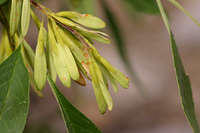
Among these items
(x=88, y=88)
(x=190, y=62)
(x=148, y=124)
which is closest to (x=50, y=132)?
(x=88, y=88)

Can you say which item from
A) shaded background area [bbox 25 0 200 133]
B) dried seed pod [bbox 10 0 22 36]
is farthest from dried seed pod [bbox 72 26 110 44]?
shaded background area [bbox 25 0 200 133]

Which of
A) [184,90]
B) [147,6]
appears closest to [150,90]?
[147,6]

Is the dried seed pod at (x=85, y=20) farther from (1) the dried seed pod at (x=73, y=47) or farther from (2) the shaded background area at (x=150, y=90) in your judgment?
(2) the shaded background area at (x=150, y=90)

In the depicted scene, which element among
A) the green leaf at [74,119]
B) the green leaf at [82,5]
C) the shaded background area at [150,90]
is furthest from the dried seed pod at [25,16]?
the shaded background area at [150,90]

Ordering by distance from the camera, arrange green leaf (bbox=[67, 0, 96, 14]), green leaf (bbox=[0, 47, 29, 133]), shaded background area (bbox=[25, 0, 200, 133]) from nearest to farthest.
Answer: green leaf (bbox=[0, 47, 29, 133]) < green leaf (bbox=[67, 0, 96, 14]) < shaded background area (bbox=[25, 0, 200, 133])

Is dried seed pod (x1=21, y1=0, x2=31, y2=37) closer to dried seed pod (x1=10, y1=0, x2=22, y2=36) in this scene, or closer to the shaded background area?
dried seed pod (x1=10, y1=0, x2=22, y2=36)

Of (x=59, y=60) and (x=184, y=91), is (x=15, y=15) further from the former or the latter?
(x=184, y=91)
